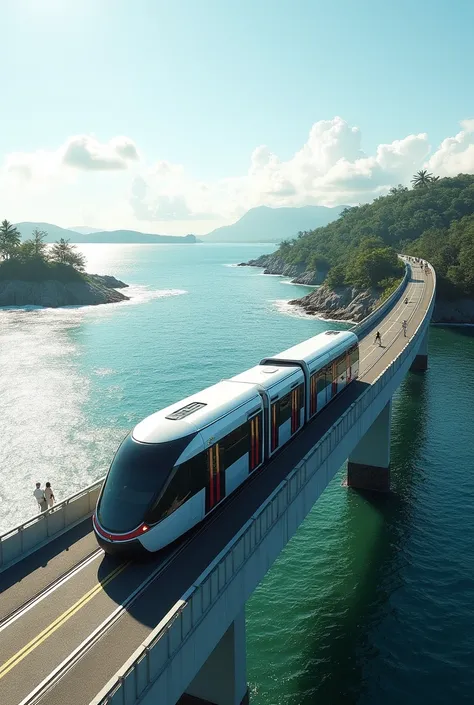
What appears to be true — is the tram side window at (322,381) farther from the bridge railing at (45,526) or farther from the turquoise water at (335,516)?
the bridge railing at (45,526)

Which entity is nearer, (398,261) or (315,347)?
(315,347)

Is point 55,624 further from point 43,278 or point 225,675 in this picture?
point 43,278

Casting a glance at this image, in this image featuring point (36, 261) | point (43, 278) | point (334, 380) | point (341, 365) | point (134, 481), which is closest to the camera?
point (134, 481)

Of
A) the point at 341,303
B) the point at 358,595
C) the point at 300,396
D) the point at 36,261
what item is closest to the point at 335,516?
the point at 358,595

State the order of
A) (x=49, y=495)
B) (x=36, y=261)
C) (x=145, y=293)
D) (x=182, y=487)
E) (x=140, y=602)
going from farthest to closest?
(x=145, y=293), (x=36, y=261), (x=49, y=495), (x=182, y=487), (x=140, y=602)

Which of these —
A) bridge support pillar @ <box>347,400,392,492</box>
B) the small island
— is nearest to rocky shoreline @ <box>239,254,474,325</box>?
the small island

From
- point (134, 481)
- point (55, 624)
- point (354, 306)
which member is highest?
point (134, 481)

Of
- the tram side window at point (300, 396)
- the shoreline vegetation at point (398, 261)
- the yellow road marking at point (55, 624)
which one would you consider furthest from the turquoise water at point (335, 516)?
the shoreline vegetation at point (398, 261)

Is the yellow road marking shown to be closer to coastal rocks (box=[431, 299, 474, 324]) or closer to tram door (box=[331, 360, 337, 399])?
tram door (box=[331, 360, 337, 399])
